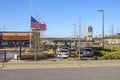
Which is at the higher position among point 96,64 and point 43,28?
point 43,28

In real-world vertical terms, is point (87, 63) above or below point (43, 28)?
below

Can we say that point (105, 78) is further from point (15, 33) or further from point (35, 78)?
point (15, 33)

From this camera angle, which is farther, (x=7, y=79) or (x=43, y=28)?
(x=43, y=28)

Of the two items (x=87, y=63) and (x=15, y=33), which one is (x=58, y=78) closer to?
(x=87, y=63)

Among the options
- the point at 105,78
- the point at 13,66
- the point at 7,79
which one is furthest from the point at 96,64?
the point at 7,79

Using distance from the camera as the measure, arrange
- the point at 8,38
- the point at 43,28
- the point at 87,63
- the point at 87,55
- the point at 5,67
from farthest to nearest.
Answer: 1. the point at 8,38
2. the point at 87,55
3. the point at 43,28
4. the point at 87,63
5. the point at 5,67

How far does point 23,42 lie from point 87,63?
68303 mm

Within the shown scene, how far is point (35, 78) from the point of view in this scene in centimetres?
1708

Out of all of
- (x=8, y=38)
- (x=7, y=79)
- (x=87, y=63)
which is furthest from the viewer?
(x=8, y=38)

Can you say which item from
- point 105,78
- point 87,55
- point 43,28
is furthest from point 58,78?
point 87,55

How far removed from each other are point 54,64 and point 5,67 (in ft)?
13.6

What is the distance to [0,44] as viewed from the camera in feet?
305

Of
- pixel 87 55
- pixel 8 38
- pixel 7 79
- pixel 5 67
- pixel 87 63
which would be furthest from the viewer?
pixel 8 38

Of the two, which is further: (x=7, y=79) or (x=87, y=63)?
(x=87, y=63)
